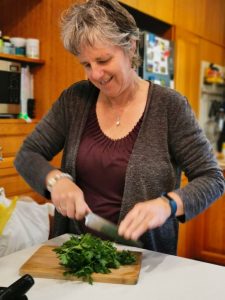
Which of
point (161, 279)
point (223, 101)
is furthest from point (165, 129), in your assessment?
point (223, 101)

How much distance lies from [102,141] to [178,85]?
1.95 meters

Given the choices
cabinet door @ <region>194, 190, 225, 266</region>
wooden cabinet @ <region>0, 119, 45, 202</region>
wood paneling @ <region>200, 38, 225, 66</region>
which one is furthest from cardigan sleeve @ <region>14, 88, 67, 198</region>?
wood paneling @ <region>200, 38, 225, 66</region>

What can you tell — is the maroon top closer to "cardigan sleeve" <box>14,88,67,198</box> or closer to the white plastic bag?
"cardigan sleeve" <box>14,88,67,198</box>

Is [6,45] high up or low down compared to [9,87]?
up

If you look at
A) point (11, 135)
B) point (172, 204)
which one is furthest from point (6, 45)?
point (172, 204)

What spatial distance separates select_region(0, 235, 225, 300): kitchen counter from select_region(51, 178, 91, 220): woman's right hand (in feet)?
0.54

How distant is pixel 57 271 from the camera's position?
0.94 m

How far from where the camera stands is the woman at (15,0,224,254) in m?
1.06

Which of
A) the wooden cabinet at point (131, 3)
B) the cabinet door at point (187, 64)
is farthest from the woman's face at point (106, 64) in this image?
the cabinet door at point (187, 64)

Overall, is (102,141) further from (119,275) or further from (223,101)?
(223,101)

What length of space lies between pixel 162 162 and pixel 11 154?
115cm

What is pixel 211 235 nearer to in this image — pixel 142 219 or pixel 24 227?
pixel 24 227

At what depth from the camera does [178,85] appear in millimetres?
3006

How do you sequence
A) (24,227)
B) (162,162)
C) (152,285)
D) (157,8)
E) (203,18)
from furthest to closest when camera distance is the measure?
(203,18) → (157,8) → (24,227) → (162,162) → (152,285)
